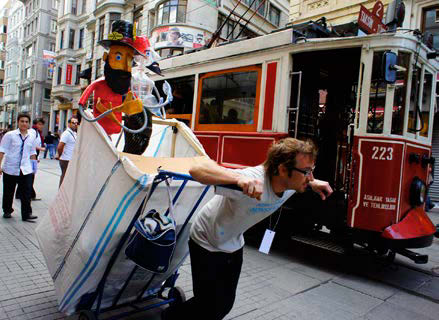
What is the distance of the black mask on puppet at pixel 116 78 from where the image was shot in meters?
3.33

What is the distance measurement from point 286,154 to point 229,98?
4.14 m

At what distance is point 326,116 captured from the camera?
21.4 ft

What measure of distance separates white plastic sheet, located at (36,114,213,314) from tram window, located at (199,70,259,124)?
315cm

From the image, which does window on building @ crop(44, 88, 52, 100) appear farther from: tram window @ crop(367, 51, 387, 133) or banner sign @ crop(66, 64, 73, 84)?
tram window @ crop(367, 51, 387, 133)

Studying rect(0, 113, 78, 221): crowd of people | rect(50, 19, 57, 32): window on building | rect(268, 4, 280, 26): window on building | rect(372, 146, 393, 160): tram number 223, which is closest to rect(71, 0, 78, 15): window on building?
rect(50, 19, 57, 32): window on building

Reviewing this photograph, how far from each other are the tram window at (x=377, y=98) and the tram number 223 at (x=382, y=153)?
24cm

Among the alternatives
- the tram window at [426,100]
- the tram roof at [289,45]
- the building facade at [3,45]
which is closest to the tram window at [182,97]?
the tram roof at [289,45]

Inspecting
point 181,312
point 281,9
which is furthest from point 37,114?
point 181,312

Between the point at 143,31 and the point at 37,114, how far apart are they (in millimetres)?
20447

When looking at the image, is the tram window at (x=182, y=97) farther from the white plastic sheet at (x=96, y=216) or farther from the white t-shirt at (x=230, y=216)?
the white t-shirt at (x=230, y=216)

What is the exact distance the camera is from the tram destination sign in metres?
4.58

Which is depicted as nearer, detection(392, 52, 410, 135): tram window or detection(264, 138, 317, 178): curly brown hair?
detection(264, 138, 317, 178): curly brown hair

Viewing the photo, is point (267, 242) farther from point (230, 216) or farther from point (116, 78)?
point (116, 78)

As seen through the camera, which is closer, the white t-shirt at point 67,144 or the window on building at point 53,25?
the white t-shirt at point 67,144
